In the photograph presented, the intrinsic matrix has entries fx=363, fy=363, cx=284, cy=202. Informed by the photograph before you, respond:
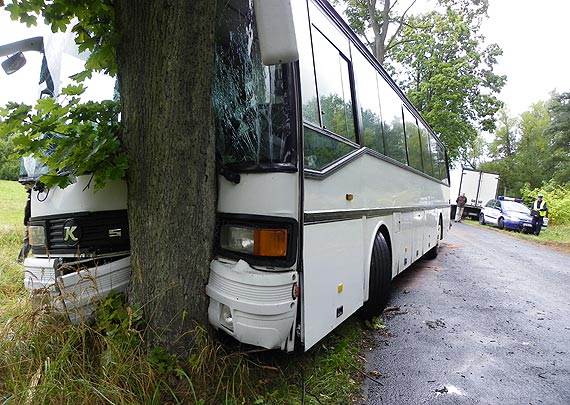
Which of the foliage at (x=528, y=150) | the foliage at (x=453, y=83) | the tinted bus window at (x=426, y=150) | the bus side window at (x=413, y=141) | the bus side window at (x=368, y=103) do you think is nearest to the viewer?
the bus side window at (x=368, y=103)

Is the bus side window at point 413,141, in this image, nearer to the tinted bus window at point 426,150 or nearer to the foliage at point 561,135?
the tinted bus window at point 426,150

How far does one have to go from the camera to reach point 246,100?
101 inches

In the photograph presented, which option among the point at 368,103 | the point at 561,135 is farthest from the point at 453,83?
the point at 368,103

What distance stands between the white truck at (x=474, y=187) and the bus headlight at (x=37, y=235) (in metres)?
25.5

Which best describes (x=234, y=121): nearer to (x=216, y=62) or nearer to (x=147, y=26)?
(x=216, y=62)

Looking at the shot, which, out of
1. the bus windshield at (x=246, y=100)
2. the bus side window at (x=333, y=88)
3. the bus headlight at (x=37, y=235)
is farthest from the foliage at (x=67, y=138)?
the bus side window at (x=333, y=88)

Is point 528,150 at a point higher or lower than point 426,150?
higher

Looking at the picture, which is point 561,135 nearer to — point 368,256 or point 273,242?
point 368,256

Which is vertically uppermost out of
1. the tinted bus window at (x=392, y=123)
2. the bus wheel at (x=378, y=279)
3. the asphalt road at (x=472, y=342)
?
the tinted bus window at (x=392, y=123)

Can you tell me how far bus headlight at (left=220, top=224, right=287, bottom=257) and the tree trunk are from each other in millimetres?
245

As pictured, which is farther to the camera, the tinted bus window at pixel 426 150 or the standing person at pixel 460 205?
the standing person at pixel 460 205

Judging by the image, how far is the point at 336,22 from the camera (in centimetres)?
346

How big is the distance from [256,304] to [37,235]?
1800mm

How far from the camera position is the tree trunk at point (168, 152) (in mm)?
2328
